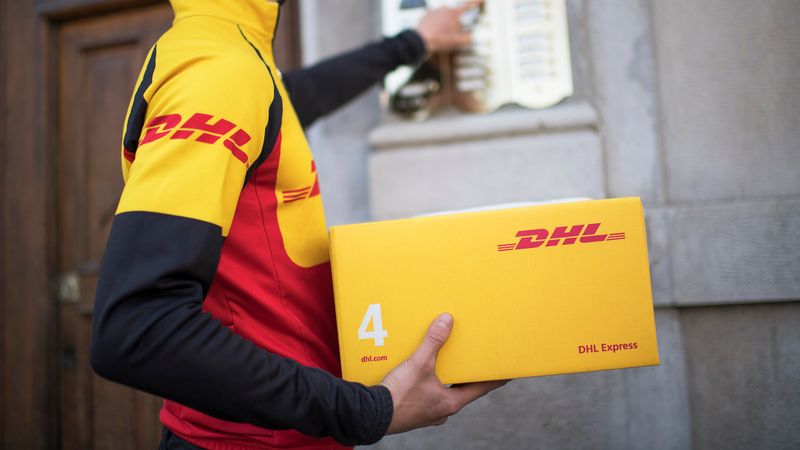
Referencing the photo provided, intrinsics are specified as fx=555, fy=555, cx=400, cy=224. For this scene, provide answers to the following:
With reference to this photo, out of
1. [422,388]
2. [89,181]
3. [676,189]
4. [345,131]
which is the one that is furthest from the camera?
[89,181]

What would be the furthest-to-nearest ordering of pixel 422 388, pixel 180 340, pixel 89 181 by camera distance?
1. pixel 89 181
2. pixel 422 388
3. pixel 180 340

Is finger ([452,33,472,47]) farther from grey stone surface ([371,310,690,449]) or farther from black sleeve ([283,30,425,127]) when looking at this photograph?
grey stone surface ([371,310,690,449])

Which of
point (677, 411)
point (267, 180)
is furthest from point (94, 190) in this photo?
point (677, 411)

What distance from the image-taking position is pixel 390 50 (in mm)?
1751

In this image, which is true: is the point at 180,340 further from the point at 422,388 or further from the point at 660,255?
the point at 660,255

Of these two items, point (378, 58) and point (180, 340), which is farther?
point (378, 58)

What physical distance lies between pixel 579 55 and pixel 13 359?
252cm

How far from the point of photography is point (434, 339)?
90cm

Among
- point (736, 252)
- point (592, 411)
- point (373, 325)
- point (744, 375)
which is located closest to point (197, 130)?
point (373, 325)

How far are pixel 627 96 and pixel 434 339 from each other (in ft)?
3.93

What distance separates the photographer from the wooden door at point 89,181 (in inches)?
88.0

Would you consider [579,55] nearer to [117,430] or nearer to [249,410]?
[249,410]

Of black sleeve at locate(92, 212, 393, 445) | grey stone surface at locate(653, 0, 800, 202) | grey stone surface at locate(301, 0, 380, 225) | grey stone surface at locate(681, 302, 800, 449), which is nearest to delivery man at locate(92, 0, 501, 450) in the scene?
black sleeve at locate(92, 212, 393, 445)

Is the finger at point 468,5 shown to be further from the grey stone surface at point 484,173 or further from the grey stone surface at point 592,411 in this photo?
the grey stone surface at point 592,411
